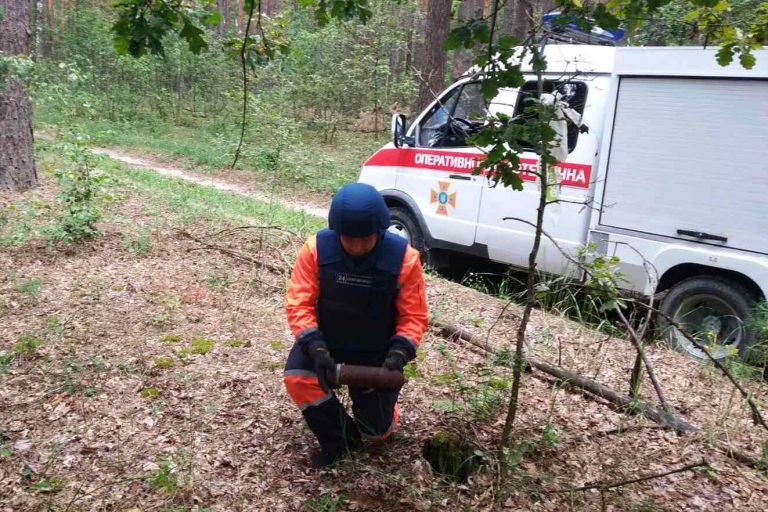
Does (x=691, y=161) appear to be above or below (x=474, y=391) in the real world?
above

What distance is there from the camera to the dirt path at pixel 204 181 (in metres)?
11.1

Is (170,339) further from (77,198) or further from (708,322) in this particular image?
(708,322)

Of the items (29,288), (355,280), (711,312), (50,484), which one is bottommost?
(50,484)

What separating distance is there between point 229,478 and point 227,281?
2829mm

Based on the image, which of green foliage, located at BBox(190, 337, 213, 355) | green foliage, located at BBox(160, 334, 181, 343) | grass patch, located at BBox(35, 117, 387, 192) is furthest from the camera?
grass patch, located at BBox(35, 117, 387, 192)

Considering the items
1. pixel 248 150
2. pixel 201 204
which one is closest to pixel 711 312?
pixel 201 204

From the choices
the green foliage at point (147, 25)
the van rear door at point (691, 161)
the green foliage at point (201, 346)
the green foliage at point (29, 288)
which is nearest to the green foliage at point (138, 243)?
the green foliage at point (29, 288)

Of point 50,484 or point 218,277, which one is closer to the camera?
point 50,484

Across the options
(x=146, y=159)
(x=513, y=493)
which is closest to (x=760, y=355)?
(x=513, y=493)

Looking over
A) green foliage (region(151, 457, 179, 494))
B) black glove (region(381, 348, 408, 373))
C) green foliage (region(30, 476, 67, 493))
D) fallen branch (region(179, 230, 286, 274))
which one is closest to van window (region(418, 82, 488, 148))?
fallen branch (region(179, 230, 286, 274))

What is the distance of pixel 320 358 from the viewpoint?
273 centimetres

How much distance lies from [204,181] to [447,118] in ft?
27.6

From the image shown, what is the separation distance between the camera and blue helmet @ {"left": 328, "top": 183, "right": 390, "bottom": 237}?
267 centimetres

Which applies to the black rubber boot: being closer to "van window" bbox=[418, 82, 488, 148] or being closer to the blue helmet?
the blue helmet
